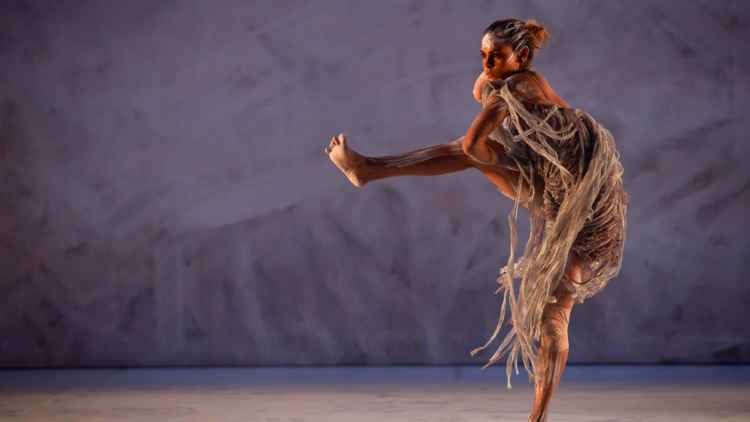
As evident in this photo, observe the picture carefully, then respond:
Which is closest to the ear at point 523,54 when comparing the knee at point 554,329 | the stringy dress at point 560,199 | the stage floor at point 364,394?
the stringy dress at point 560,199

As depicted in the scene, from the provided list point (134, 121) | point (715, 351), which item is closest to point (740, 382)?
point (715, 351)

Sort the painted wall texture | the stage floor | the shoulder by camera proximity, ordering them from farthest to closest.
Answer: the painted wall texture
the stage floor
the shoulder

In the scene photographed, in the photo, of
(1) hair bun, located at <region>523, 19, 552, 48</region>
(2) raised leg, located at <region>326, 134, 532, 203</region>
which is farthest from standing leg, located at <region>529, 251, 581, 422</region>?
(1) hair bun, located at <region>523, 19, 552, 48</region>

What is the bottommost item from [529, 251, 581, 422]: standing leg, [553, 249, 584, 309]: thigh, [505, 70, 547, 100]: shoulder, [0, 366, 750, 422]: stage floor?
[0, 366, 750, 422]: stage floor

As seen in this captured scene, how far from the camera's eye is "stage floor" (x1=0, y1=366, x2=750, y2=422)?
2.11 metres

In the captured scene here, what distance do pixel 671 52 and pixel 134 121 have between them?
299 cm

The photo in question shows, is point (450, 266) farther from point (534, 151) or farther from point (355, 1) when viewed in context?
point (534, 151)

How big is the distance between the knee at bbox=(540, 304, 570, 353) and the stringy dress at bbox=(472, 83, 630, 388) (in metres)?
0.03

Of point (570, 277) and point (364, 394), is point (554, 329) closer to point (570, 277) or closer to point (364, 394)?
point (570, 277)

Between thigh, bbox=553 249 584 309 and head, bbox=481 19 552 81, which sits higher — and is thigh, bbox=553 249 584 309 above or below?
below

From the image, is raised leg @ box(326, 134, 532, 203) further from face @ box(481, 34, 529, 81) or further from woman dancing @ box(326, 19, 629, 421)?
face @ box(481, 34, 529, 81)

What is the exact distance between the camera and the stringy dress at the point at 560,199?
1.58 metres

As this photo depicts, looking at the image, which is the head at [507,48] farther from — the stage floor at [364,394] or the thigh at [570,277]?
the stage floor at [364,394]

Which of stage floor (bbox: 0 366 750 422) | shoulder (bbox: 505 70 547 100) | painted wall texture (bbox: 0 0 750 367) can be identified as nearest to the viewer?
shoulder (bbox: 505 70 547 100)
